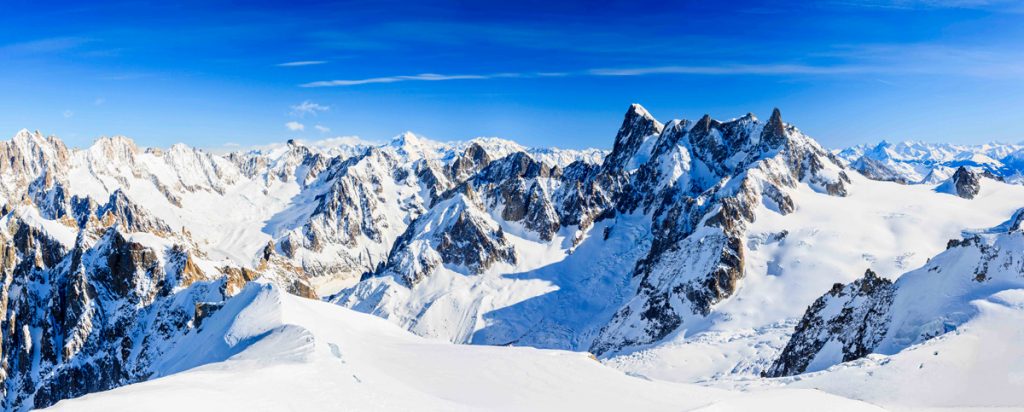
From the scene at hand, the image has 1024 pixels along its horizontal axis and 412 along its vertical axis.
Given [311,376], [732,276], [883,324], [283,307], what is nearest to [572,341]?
[732,276]

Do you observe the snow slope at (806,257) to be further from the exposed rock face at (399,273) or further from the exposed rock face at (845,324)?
the exposed rock face at (845,324)

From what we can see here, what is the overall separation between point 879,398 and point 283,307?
46804 millimetres

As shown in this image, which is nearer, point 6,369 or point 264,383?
point 264,383

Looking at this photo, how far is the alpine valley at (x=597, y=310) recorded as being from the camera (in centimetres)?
3366

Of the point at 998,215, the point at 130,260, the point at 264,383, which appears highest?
the point at 998,215

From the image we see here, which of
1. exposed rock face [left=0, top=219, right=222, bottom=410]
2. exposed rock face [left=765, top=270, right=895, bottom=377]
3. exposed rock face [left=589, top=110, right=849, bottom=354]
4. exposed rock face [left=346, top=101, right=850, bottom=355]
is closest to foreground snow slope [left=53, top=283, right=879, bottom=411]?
exposed rock face [left=765, top=270, right=895, bottom=377]

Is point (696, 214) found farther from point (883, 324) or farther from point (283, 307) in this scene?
point (283, 307)

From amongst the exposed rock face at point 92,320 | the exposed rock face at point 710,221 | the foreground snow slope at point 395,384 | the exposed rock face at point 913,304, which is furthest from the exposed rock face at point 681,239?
the foreground snow slope at point 395,384

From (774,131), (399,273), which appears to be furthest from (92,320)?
(774,131)

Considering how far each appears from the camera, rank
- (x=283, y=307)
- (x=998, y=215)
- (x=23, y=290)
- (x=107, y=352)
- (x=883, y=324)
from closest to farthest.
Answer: (x=283, y=307)
(x=883, y=324)
(x=107, y=352)
(x=23, y=290)
(x=998, y=215)

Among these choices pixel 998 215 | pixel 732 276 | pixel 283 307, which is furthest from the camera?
pixel 998 215

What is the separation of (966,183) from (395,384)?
19154 cm

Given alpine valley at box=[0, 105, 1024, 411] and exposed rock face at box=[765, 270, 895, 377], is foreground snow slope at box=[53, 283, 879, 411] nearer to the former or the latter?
alpine valley at box=[0, 105, 1024, 411]

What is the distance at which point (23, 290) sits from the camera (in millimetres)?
97812
